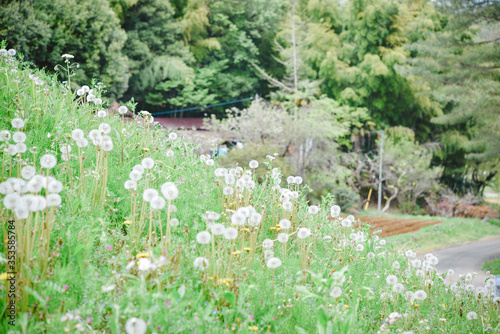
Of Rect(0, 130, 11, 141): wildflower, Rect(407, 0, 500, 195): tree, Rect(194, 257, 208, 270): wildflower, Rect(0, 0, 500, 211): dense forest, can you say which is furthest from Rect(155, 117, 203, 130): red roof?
Rect(194, 257, 208, 270): wildflower

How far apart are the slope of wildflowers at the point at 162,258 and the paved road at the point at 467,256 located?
561 centimetres

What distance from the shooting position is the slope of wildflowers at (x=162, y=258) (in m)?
1.77

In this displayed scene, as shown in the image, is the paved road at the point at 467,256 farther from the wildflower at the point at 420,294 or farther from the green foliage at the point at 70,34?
the green foliage at the point at 70,34

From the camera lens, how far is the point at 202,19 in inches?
874

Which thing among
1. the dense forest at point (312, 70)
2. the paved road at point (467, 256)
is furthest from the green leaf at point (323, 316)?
the dense forest at point (312, 70)

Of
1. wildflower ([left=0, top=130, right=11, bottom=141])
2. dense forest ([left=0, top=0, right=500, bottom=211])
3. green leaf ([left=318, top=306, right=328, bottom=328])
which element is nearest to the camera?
green leaf ([left=318, top=306, right=328, bottom=328])

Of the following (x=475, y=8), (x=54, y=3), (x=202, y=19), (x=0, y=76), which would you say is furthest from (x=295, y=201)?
(x=202, y=19)

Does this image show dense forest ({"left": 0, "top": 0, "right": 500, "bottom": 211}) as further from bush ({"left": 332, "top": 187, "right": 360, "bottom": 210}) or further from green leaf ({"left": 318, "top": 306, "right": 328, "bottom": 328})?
green leaf ({"left": 318, "top": 306, "right": 328, "bottom": 328})

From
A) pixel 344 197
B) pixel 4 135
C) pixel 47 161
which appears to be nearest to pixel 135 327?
pixel 47 161

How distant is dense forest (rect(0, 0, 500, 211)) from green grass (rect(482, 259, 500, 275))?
4379 mm

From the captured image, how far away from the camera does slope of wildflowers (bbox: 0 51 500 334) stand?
1.77 m

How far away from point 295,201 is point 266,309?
5.51ft

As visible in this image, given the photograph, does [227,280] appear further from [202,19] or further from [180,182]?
[202,19]

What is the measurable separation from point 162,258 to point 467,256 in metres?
10.3
